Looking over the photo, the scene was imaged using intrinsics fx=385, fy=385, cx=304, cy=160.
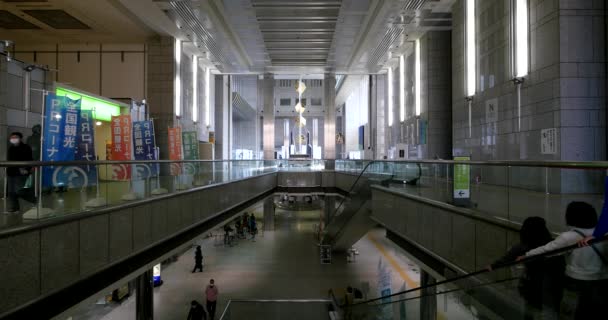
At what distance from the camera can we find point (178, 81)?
781 inches

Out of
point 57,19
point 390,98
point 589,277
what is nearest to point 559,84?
point 589,277

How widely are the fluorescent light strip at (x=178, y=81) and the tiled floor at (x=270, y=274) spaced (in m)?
7.42

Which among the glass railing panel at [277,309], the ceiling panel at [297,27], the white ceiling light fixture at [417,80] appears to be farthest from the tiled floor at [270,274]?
the ceiling panel at [297,27]

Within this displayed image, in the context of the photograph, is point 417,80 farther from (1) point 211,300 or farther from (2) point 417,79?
(1) point 211,300

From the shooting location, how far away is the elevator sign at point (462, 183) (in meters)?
5.30

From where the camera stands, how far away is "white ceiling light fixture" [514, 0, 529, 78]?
10.6m

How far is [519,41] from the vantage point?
10.9 metres

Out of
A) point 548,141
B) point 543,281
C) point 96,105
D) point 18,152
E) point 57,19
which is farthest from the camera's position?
point 57,19

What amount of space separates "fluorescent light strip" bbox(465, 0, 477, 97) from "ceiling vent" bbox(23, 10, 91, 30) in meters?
15.5

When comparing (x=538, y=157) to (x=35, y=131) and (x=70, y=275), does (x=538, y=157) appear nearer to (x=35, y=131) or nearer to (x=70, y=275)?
(x=70, y=275)

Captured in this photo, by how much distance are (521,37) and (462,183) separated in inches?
299

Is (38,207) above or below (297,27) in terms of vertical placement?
below

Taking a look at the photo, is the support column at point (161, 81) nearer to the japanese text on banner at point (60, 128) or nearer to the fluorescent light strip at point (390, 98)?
the japanese text on banner at point (60, 128)

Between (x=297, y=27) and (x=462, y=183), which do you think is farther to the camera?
(x=297, y=27)
